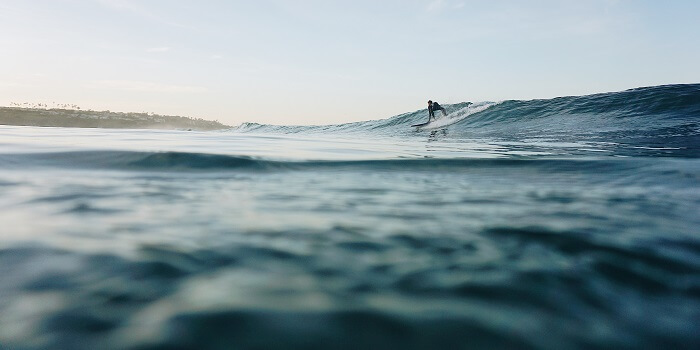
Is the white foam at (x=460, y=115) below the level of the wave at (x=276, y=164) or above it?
above

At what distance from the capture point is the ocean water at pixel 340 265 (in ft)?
2.73

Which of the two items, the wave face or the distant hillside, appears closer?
the wave face

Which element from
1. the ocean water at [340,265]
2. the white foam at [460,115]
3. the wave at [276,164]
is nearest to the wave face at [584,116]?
the white foam at [460,115]

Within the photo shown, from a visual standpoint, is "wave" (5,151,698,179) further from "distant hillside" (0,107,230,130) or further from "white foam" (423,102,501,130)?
"distant hillside" (0,107,230,130)

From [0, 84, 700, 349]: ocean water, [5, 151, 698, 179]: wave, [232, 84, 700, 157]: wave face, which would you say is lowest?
[0, 84, 700, 349]: ocean water

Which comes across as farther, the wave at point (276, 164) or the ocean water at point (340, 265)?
the wave at point (276, 164)

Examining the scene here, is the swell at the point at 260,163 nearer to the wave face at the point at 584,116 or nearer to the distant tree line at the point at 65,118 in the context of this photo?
the wave face at the point at 584,116

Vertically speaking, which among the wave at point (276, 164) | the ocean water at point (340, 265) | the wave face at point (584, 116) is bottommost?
the ocean water at point (340, 265)

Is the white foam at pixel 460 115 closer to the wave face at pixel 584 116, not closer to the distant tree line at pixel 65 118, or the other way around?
the wave face at pixel 584 116

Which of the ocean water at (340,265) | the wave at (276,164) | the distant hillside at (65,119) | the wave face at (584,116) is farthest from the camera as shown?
the distant hillside at (65,119)

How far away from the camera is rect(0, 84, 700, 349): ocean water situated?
0.83 m

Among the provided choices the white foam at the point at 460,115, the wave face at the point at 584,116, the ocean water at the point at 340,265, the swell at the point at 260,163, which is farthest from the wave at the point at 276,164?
the white foam at the point at 460,115

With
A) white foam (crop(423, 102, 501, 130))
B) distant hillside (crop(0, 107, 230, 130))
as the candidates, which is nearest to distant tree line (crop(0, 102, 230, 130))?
distant hillside (crop(0, 107, 230, 130))

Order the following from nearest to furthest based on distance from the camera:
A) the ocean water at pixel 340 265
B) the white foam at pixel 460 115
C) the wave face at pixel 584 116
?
the ocean water at pixel 340 265
the wave face at pixel 584 116
the white foam at pixel 460 115
